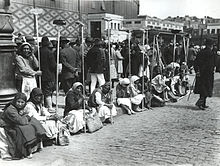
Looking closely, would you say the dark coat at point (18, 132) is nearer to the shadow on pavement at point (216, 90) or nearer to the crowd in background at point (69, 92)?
the crowd in background at point (69, 92)

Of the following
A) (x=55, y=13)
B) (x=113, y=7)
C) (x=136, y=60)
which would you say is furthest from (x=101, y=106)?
(x=113, y=7)

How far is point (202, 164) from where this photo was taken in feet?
15.1

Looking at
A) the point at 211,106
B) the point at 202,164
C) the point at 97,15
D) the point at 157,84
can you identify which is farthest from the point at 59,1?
the point at 202,164

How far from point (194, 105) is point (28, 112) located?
18.4ft

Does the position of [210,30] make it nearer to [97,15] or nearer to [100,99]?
[97,15]

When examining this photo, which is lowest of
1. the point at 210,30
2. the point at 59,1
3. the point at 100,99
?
the point at 100,99

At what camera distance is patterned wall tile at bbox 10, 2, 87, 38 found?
16.5 metres

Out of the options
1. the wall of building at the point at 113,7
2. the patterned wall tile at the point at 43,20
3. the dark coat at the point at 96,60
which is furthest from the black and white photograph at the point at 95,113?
the wall of building at the point at 113,7

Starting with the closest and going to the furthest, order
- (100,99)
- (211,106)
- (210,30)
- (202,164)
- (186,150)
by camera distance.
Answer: (202,164) < (186,150) < (100,99) < (211,106) < (210,30)

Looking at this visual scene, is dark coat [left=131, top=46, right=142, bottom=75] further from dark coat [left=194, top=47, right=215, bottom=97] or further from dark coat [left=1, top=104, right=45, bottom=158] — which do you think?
dark coat [left=1, top=104, right=45, bottom=158]

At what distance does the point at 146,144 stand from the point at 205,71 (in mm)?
4016

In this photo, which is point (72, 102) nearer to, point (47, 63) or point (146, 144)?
point (47, 63)

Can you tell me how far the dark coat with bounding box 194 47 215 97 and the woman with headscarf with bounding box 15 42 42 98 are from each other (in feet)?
14.9

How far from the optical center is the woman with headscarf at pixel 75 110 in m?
6.16
